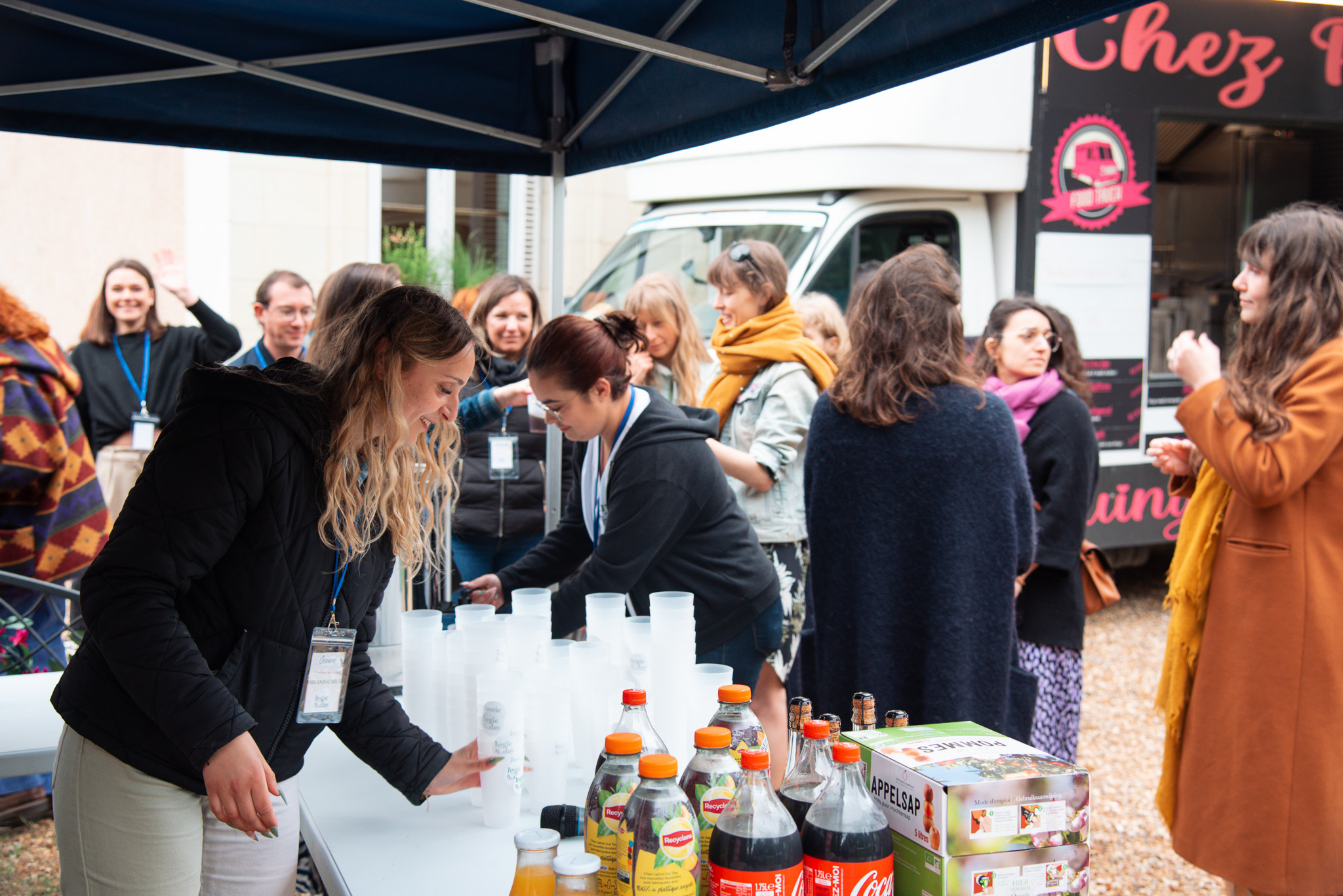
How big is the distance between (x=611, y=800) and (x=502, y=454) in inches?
98.7

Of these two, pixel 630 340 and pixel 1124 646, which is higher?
pixel 630 340

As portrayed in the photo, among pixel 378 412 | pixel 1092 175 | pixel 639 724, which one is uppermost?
pixel 1092 175

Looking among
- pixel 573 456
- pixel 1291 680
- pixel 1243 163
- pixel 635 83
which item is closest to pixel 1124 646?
pixel 1243 163

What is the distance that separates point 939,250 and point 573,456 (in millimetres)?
1194

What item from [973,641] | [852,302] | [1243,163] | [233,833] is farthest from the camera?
[1243,163]

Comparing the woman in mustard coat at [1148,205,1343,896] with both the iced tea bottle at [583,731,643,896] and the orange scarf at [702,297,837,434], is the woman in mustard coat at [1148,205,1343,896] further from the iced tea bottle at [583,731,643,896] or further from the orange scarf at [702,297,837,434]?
the iced tea bottle at [583,731,643,896]

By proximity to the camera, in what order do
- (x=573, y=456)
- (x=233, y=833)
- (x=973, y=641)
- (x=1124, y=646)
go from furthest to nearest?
1. (x=1124, y=646)
2. (x=573, y=456)
3. (x=973, y=641)
4. (x=233, y=833)

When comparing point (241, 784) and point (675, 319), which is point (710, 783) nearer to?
point (241, 784)

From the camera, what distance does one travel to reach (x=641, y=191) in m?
6.09

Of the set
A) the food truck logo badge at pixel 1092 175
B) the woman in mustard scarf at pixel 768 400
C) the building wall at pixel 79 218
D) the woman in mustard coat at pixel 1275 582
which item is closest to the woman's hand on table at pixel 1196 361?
the woman in mustard coat at pixel 1275 582

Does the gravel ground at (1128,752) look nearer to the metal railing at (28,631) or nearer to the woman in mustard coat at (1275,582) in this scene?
the woman in mustard coat at (1275,582)

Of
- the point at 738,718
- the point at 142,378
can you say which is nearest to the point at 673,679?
the point at 738,718

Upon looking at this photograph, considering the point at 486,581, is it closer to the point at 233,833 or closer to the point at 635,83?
the point at 233,833

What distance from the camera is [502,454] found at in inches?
146
